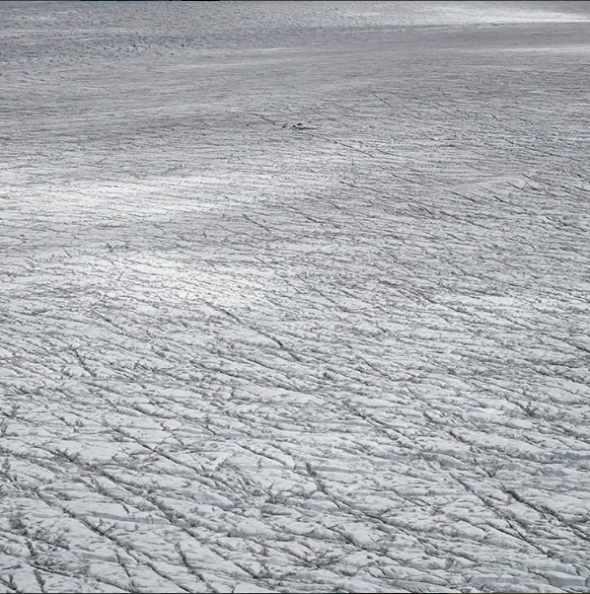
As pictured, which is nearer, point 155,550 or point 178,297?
point 155,550

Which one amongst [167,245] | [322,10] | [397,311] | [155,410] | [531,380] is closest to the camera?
[155,410]

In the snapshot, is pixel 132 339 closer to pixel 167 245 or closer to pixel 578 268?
pixel 167 245

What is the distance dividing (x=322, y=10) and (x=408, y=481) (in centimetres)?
1474

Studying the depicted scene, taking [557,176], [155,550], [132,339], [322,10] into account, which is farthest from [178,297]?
[322,10]

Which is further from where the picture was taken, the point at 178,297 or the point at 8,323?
the point at 178,297

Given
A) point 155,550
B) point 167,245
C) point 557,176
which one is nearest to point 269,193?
point 167,245

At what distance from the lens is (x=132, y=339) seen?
3.24 meters

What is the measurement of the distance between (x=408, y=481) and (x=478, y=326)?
105 centimetres

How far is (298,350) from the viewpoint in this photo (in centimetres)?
315

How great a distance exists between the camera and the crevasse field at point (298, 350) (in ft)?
7.03

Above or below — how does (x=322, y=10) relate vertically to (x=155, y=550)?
above

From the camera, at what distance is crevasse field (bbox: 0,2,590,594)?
2.14 m

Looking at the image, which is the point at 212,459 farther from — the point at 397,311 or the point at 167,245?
the point at 167,245

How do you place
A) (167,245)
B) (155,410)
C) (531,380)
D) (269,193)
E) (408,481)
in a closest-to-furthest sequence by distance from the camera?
1. (408,481)
2. (155,410)
3. (531,380)
4. (167,245)
5. (269,193)
